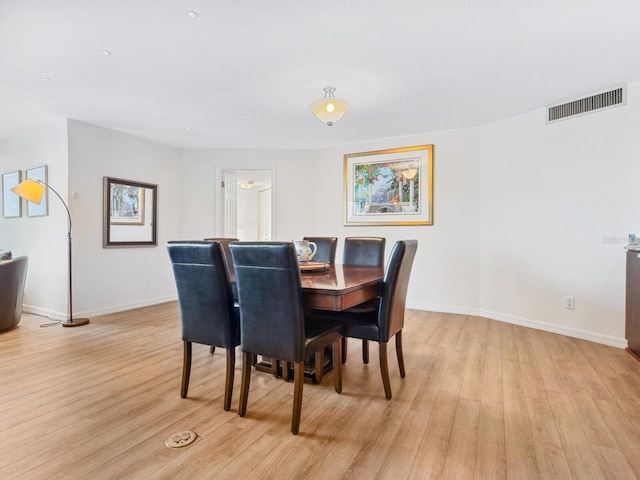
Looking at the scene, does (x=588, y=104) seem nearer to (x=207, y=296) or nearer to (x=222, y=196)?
(x=207, y=296)

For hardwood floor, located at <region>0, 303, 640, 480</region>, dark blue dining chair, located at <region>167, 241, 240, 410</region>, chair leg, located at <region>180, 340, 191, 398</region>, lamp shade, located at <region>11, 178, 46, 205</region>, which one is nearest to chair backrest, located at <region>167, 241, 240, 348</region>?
dark blue dining chair, located at <region>167, 241, 240, 410</region>

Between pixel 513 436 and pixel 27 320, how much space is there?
5058mm

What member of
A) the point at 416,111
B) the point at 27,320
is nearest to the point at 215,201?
the point at 27,320

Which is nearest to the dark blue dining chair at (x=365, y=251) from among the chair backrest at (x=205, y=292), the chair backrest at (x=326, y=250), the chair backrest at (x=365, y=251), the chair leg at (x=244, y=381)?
the chair backrest at (x=365, y=251)

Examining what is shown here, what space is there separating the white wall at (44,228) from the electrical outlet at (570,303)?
18.3ft

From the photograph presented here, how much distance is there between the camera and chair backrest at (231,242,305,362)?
5.75 feet

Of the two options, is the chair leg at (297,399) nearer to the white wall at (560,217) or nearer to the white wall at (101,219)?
the white wall at (560,217)

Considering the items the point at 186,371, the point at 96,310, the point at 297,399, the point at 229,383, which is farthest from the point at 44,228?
the point at 297,399

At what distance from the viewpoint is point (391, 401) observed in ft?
7.04

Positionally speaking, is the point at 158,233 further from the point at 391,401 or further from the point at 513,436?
the point at 513,436

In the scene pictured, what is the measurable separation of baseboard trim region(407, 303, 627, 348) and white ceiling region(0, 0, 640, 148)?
2324 millimetres

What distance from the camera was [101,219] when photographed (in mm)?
4367

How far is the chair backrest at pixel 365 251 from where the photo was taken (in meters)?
3.28

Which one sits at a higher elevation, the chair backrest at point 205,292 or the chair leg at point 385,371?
the chair backrest at point 205,292
